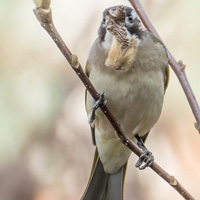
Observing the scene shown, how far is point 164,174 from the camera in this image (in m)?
2.16

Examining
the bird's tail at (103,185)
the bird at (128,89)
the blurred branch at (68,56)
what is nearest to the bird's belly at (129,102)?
the bird at (128,89)

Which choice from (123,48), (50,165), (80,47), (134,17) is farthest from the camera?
(80,47)

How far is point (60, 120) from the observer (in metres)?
3.64

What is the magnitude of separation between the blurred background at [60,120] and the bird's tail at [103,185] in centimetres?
48

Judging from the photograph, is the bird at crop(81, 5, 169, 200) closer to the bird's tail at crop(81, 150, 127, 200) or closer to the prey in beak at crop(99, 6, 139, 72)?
the bird's tail at crop(81, 150, 127, 200)

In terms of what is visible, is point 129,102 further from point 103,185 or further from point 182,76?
point 103,185

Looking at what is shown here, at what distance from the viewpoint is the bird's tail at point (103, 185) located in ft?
9.82

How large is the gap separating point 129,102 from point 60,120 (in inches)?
40.3

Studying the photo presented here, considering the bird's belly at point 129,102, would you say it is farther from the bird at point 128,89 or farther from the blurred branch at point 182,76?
the blurred branch at point 182,76

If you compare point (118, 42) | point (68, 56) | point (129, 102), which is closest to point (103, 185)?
point (129, 102)

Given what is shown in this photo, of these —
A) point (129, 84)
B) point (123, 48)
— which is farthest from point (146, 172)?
point (123, 48)

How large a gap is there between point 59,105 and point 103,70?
3.46 feet

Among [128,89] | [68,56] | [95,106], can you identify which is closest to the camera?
[68,56]

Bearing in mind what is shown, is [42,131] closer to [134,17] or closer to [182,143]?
[182,143]
